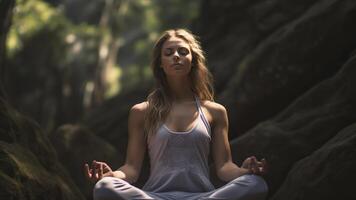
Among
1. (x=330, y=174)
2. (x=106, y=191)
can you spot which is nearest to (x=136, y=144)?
(x=106, y=191)

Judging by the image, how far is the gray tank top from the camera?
19.7 ft

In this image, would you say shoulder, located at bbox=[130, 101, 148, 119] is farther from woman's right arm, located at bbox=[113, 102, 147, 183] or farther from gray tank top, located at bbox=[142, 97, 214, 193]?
gray tank top, located at bbox=[142, 97, 214, 193]

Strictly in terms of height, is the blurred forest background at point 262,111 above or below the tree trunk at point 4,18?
below

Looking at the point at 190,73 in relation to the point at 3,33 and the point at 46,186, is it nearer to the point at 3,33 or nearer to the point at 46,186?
the point at 46,186

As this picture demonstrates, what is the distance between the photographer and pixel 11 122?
23.6ft

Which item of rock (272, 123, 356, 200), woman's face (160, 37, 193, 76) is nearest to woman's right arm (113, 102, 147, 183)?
woman's face (160, 37, 193, 76)

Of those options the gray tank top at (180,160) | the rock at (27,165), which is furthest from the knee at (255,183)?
the rock at (27,165)

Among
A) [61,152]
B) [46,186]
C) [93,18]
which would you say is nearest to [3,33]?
[61,152]

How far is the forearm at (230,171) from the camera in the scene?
235 inches

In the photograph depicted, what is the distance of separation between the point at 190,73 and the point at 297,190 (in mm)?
1845

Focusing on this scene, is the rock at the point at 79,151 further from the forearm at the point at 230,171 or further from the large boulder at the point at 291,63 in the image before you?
the forearm at the point at 230,171

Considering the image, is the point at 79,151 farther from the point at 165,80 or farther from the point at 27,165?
the point at 165,80

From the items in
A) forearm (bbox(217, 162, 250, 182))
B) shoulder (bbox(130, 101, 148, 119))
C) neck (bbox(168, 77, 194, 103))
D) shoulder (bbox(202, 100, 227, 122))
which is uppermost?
neck (bbox(168, 77, 194, 103))

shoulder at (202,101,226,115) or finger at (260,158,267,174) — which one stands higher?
shoulder at (202,101,226,115)
